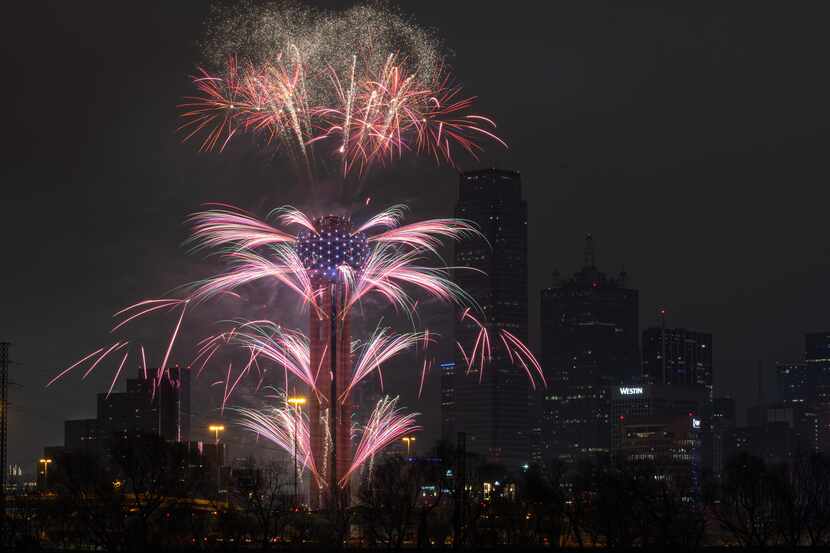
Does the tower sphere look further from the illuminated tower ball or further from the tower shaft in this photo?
the tower shaft

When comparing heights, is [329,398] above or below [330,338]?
below

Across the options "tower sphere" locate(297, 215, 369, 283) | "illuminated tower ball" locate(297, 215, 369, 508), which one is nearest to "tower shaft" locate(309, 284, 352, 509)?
"illuminated tower ball" locate(297, 215, 369, 508)

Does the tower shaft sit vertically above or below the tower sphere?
below

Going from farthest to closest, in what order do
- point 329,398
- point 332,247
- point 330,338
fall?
point 329,398 → point 330,338 → point 332,247

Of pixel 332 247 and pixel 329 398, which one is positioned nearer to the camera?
pixel 332 247

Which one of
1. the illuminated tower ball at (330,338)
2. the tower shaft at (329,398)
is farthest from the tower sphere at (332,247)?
the tower shaft at (329,398)

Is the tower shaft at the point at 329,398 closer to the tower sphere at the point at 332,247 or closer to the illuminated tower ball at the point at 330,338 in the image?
the illuminated tower ball at the point at 330,338

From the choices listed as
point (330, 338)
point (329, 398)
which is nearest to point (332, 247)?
point (330, 338)

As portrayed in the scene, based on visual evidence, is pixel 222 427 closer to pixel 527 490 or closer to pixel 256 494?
pixel 256 494

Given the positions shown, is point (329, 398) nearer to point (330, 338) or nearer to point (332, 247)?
point (330, 338)
